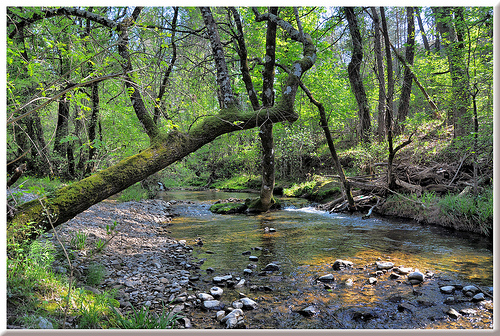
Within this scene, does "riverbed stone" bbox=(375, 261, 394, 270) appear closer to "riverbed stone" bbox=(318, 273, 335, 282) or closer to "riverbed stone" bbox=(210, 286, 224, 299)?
"riverbed stone" bbox=(318, 273, 335, 282)

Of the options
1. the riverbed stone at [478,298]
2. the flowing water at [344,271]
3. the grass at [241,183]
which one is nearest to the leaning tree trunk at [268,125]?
the flowing water at [344,271]

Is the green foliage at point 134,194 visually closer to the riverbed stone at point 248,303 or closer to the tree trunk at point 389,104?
the riverbed stone at point 248,303

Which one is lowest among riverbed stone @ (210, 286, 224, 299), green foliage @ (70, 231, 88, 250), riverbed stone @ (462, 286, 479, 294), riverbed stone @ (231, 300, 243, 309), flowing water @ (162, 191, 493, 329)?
flowing water @ (162, 191, 493, 329)

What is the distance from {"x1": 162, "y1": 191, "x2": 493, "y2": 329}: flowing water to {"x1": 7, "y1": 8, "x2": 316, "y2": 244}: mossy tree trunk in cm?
184

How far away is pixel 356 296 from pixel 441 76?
11.6 m

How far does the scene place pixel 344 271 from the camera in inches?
172

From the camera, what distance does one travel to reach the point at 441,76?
11.6m

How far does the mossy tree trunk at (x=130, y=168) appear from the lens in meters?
3.14

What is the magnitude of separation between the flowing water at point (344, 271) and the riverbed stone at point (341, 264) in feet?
0.32

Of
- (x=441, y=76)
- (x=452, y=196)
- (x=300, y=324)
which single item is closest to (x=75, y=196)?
(x=300, y=324)

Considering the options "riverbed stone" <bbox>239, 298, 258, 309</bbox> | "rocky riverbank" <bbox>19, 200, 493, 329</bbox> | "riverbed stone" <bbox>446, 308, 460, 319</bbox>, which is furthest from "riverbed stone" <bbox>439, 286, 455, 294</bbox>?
"riverbed stone" <bbox>239, 298, 258, 309</bbox>

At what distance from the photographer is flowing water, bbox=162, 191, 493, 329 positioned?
3.08 m

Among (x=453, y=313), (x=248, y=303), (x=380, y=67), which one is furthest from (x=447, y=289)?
(x=380, y=67)

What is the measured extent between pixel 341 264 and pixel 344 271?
0.62ft
